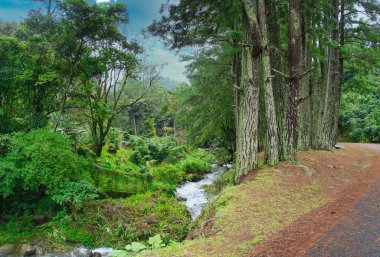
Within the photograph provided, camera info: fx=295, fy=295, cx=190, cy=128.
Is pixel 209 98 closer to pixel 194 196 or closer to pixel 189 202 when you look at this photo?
pixel 194 196

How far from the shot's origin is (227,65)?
52.2 feet

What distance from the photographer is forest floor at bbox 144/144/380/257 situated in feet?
12.6

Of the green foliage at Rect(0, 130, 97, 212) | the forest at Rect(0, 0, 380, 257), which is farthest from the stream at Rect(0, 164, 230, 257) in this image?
the green foliage at Rect(0, 130, 97, 212)

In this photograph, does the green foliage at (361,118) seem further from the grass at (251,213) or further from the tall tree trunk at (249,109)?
the grass at (251,213)

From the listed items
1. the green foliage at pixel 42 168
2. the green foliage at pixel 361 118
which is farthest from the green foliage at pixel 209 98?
the green foliage at pixel 361 118

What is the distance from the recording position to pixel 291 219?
499cm

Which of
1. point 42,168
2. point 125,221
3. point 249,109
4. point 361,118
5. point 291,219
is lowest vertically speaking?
point 125,221

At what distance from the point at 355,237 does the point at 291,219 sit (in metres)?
1.14

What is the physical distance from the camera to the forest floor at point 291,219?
3848 mm

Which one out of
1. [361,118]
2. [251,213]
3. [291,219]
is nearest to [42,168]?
[251,213]

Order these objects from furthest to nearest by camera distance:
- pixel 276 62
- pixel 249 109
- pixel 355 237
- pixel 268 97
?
pixel 276 62 → pixel 268 97 → pixel 249 109 → pixel 355 237

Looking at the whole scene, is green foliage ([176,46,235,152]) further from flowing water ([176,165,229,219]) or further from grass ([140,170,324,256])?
grass ([140,170,324,256])

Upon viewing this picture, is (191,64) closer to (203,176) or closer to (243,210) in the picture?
(203,176)

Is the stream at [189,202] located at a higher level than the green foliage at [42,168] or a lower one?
lower
